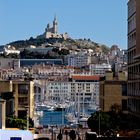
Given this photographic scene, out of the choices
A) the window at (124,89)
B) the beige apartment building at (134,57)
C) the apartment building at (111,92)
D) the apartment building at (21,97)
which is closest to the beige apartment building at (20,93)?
the apartment building at (21,97)

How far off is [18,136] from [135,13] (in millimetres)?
35506

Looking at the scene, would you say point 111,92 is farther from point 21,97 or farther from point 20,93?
point 20,93

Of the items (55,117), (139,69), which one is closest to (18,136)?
(139,69)

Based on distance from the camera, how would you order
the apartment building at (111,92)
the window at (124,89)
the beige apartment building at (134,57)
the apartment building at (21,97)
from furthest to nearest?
the apartment building at (21,97) → the apartment building at (111,92) → the window at (124,89) → the beige apartment building at (134,57)

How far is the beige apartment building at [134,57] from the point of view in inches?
1806

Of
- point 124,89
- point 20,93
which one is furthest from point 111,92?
point 20,93

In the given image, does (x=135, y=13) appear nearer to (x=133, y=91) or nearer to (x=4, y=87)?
(x=133, y=91)

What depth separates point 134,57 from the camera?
4494cm

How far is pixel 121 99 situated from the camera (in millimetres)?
59906

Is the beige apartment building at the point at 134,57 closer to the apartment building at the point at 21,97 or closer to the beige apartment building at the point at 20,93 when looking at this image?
the beige apartment building at the point at 20,93

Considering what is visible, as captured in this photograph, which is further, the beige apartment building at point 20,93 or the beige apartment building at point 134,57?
the beige apartment building at point 20,93

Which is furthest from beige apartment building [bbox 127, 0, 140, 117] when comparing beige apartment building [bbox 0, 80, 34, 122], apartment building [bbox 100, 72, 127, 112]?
beige apartment building [bbox 0, 80, 34, 122]

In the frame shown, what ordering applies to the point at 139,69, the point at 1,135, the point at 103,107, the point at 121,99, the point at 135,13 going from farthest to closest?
the point at 103,107
the point at 121,99
the point at 135,13
the point at 139,69
the point at 1,135

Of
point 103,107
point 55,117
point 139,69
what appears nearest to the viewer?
point 139,69
